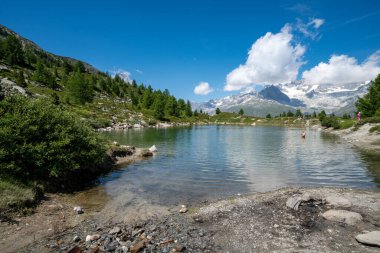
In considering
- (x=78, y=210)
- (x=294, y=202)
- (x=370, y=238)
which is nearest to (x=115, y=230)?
(x=78, y=210)

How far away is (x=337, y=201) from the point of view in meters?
19.0

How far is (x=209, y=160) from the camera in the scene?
42.1 meters

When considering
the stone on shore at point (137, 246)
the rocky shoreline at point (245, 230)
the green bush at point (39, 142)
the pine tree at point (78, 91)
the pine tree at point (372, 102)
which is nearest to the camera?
the stone on shore at point (137, 246)

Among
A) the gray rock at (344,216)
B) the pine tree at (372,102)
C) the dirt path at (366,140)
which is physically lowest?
the gray rock at (344,216)

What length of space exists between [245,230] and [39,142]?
19.0m

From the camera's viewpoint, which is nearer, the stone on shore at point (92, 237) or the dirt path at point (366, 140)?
the stone on shore at point (92, 237)

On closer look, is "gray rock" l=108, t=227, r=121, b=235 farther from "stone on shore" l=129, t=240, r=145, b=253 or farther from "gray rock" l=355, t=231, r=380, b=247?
"gray rock" l=355, t=231, r=380, b=247

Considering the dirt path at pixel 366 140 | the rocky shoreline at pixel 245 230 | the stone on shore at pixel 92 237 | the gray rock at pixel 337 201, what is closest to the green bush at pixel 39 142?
the rocky shoreline at pixel 245 230

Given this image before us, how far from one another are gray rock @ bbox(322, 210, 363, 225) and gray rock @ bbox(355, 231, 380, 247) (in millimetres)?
2270

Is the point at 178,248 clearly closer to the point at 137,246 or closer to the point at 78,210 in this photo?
the point at 137,246

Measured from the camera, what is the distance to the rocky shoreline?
44.2ft

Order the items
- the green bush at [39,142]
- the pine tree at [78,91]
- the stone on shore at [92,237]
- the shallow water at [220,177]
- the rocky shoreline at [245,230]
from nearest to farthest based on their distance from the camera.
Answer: the rocky shoreline at [245,230] → the stone on shore at [92,237] → the green bush at [39,142] → the shallow water at [220,177] → the pine tree at [78,91]

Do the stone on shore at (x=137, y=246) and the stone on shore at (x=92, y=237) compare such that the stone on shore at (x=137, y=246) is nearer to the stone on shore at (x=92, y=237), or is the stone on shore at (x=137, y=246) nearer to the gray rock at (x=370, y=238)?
the stone on shore at (x=92, y=237)

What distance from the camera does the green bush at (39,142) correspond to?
2072cm
